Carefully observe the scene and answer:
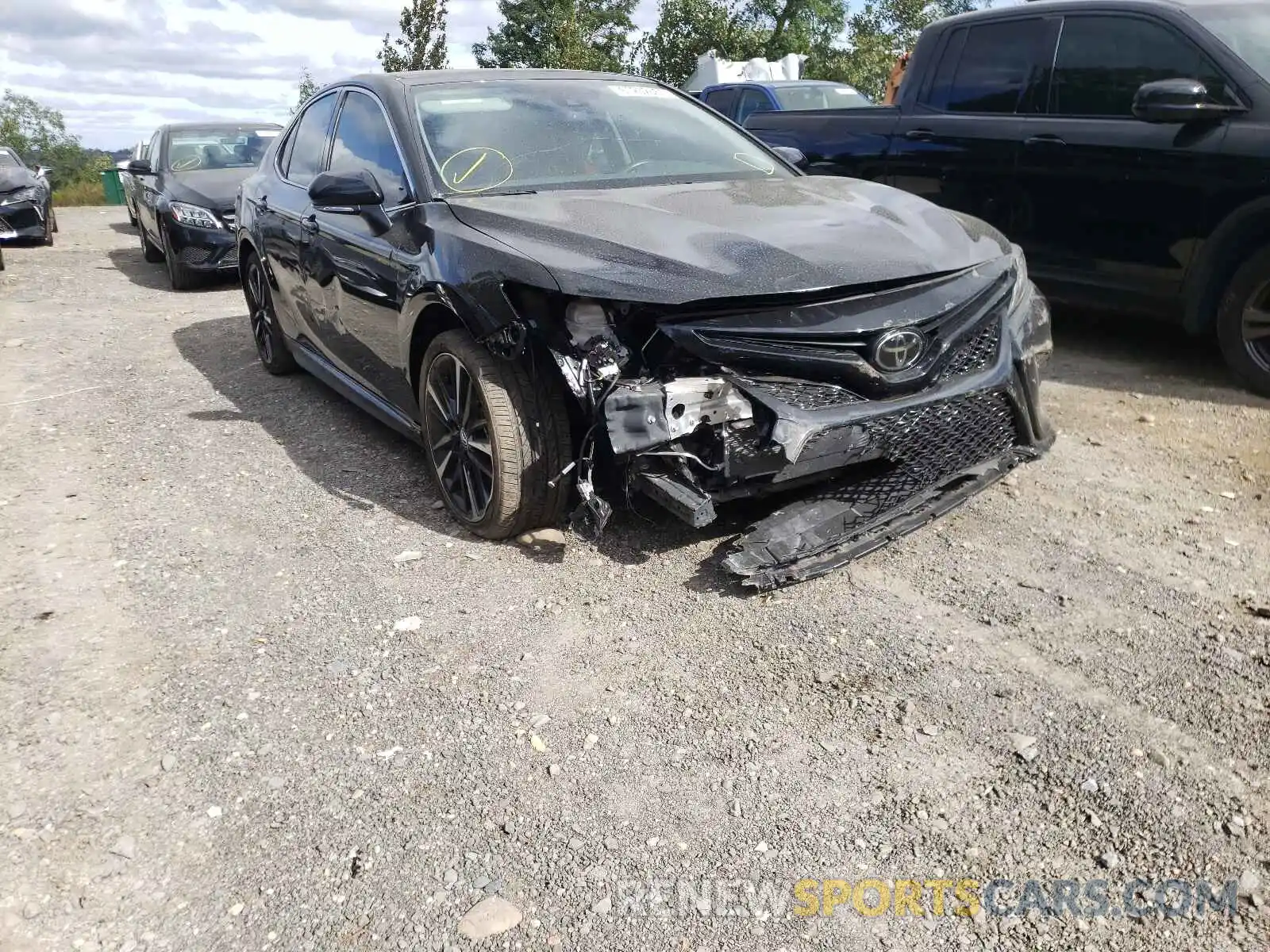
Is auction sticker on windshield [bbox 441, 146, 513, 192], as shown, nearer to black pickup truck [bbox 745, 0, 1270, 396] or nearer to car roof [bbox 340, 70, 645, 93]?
car roof [bbox 340, 70, 645, 93]

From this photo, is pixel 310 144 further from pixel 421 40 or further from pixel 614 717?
pixel 421 40

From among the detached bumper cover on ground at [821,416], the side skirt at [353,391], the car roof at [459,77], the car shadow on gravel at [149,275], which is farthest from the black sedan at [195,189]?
the detached bumper cover on ground at [821,416]

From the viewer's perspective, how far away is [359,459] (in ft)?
16.3

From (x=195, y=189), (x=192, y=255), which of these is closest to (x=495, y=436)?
(x=192, y=255)

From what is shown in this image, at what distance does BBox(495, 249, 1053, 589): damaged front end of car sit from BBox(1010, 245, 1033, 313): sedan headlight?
255 millimetres

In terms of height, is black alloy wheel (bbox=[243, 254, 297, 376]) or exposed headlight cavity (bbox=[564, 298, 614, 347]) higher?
exposed headlight cavity (bbox=[564, 298, 614, 347])

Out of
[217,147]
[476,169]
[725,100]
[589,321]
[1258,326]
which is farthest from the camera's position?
[725,100]

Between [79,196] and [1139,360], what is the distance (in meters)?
28.9

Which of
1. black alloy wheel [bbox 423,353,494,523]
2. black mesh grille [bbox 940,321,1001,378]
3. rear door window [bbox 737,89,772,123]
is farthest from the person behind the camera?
rear door window [bbox 737,89,772,123]

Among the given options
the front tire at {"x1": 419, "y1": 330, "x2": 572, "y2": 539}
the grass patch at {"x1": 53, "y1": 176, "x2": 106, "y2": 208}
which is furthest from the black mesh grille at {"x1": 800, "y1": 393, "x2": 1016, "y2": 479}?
the grass patch at {"x1": 53, "y1": 176, "x2": 106, "y2": 208}

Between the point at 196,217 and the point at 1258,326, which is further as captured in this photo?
the point at 196,217

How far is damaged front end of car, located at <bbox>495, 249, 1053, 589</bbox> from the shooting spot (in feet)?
10.5

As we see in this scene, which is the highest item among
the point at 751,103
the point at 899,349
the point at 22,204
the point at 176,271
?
the point at 751,103

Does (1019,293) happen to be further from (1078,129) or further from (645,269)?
(1078,129)
